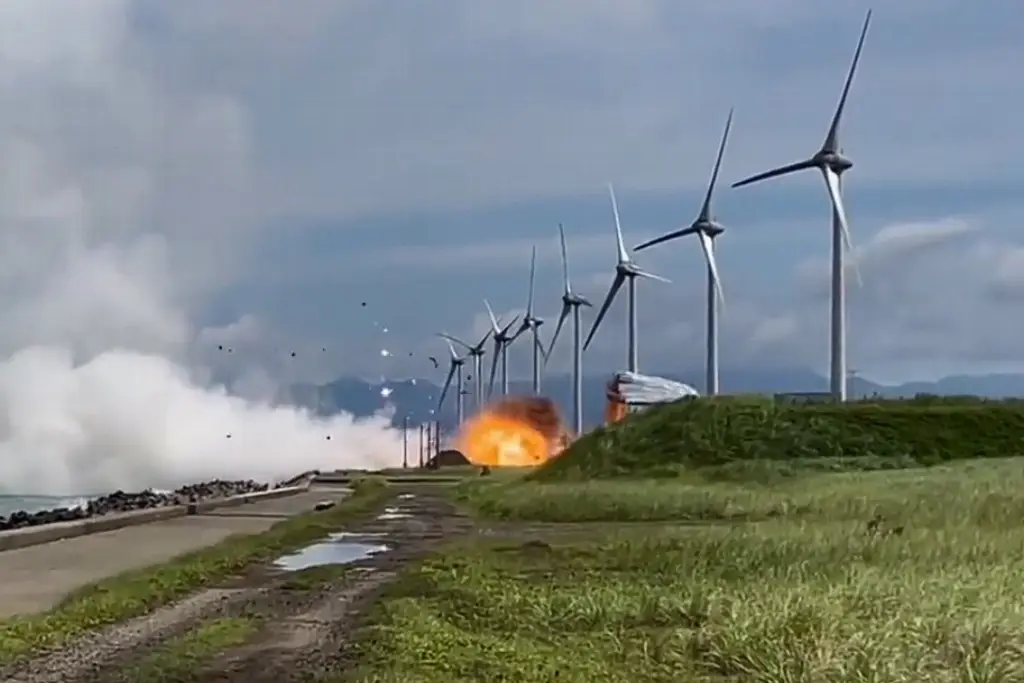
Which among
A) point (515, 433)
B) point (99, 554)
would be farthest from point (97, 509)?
point (515, 433)

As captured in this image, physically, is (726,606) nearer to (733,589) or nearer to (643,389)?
(733,589)

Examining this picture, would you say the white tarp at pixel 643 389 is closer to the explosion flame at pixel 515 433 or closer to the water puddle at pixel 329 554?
the explosion flame at pixel 515 433

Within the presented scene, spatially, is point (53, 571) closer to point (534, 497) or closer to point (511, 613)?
point (511, 613)

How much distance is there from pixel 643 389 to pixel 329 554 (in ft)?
207

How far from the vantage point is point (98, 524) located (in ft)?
88.4

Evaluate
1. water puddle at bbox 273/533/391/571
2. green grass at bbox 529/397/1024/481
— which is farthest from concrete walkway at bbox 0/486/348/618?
green grass at bbox 529/397/1024/481

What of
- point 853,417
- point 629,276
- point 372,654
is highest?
point 629,276

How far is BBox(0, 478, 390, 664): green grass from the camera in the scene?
12266mm

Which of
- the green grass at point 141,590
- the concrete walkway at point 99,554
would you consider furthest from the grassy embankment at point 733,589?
the concrete walkway at point 99,554

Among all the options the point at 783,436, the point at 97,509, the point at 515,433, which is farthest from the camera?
the point at 515,433

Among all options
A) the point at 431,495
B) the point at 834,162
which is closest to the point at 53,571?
the point at 431,495

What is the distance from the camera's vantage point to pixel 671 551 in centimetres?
1877

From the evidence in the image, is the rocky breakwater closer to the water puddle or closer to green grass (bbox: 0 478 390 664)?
green grass (bbox: 0 478 390 664)

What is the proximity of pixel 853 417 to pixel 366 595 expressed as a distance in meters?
37.0
